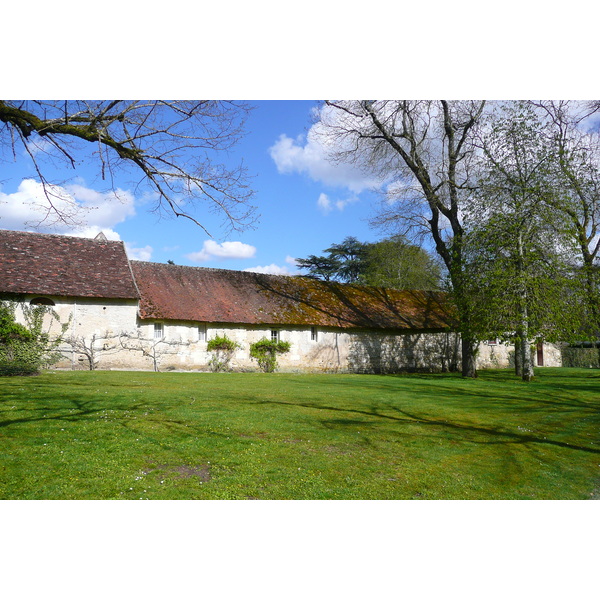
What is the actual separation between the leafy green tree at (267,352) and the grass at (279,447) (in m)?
8.98

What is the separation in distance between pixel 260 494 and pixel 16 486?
208cm

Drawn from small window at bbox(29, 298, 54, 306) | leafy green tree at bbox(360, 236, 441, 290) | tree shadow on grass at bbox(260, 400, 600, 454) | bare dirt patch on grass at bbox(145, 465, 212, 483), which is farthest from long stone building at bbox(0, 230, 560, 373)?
bare dirt patch on grass at bbox(145, 465, 212, 483)

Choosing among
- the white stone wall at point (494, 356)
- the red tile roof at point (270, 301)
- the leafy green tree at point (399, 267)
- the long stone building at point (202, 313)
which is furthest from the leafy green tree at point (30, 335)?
the white stone wall at point (494, 356)

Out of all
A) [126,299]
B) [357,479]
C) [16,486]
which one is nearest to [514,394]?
[357,479]

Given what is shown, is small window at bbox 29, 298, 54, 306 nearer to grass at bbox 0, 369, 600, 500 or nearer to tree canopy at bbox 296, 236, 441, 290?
grass at bbox 0, 369, 600, 500

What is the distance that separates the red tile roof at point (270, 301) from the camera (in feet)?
57.2

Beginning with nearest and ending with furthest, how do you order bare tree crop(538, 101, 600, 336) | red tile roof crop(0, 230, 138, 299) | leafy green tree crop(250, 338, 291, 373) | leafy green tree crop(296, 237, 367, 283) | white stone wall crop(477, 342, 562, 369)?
bare tree crop(538, 101, 600, 336), red tile roof crop(0, 230, 138, 299), leafy green tree crop(250, 338, 291, 373), white stone wall crop(477, 342, 562, 369), leafy green tree crop(296, 237, 367, 283)

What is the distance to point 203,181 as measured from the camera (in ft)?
19.3

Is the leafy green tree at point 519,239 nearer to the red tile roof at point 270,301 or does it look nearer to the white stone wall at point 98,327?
the red tile roof at point 270,301

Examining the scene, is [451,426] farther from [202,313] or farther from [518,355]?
[518,355]

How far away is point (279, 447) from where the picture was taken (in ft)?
17.6

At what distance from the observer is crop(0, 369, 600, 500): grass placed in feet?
13.8

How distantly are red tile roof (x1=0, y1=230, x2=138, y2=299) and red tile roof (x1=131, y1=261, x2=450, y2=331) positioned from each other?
3.14 ft

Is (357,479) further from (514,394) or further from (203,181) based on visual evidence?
(514,394)
